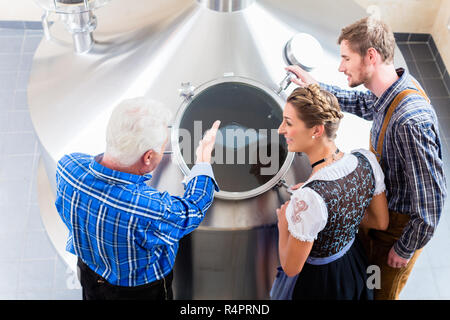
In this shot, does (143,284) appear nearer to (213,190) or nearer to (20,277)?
(213,190)

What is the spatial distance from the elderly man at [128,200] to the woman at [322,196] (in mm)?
349

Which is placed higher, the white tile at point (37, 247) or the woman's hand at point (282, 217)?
the woman's hand at point (282, 217)

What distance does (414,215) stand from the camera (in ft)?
6.80

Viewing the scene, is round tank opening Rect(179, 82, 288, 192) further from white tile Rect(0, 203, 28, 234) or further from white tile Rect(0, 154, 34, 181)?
white tile Rect(0, 154, 34, 181)

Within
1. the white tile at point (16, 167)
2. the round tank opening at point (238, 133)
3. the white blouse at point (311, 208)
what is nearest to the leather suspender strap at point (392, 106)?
the white blouse at point (311, 208)

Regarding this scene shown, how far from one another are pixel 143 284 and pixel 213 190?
0.46 meters

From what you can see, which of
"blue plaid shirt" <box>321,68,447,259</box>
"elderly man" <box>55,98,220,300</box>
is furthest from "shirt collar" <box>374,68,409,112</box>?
"elderly man" <box>55,98,220,300</box>

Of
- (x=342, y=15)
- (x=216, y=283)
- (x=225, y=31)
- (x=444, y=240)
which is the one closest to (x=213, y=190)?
(x=216, y=283)

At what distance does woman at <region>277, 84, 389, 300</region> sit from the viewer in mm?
1816

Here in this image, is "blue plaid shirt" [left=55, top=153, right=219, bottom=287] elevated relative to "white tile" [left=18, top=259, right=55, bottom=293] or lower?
elevated

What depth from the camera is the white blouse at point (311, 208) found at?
1793 mm

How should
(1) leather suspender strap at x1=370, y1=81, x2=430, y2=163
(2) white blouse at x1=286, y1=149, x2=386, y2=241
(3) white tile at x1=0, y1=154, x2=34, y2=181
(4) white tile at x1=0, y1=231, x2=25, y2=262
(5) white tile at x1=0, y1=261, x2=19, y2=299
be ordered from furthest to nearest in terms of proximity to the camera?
(3) white tile at x1=0, y1=154, x2=34, y2=181 → (4) white tile at x1=0, y1=231, x2=25, y2=262 → (5) white tile at x1=0, y1=261, x2=19, y2=299 → (1) leather suspender strap at x1=370, y1=81, x2=430, y2=163 → (2) white blouse at x1=286, y1=149, x2=386, y2=241

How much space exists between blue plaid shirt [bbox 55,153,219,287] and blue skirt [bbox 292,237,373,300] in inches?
21.4

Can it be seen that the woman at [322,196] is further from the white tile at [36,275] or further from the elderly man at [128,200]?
the white tile at [36,275]
